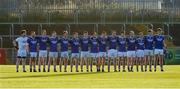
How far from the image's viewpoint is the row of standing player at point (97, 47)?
24172mm

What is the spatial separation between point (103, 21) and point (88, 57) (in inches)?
619

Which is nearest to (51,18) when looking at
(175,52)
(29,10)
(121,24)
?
(29,10)

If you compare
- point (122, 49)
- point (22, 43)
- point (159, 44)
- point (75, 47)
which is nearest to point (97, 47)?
point (75, 47)

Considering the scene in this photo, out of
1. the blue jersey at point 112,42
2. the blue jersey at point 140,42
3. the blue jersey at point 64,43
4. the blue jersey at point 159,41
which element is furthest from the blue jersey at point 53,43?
the blue jersey at point 159,41

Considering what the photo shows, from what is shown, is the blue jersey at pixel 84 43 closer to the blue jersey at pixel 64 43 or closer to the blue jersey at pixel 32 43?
the blue jersey at pixel 64 43

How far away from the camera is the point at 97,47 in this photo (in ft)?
80.5

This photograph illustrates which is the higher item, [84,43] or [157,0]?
[157,0]

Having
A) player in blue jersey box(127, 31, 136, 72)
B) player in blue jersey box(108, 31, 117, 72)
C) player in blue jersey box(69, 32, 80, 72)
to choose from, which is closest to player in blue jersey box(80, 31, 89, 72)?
player in blue jersey box(69, 32, 80, 72)

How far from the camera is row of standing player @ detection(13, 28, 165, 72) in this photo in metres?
24.2

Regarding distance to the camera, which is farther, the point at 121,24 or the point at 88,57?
the point at 121,24

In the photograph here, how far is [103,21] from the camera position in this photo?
4038cm

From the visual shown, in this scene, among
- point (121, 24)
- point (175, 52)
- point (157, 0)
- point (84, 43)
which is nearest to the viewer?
point (84, 43)

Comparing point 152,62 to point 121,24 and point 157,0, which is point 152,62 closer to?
point 121,24

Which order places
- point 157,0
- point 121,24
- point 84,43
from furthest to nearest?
1. point 157,0
2. point 121,24
3. point 84,43
